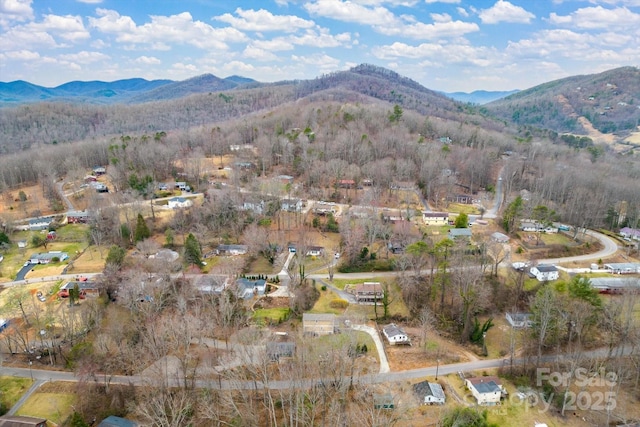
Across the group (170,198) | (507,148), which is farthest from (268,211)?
(507,148)

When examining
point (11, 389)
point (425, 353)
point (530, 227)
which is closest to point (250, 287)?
point (425, 353)

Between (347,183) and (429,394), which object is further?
(347,183)

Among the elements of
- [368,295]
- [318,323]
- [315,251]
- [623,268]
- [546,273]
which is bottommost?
[318,323]

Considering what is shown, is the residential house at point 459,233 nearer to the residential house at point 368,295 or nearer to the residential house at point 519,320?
the residential house at point 519,320

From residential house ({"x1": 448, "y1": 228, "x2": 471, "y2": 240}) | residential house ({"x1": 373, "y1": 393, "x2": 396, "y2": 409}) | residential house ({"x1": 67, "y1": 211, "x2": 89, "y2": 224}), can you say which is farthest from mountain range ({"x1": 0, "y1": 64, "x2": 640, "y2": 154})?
residential house ({"x1": 373, "y1": 393, "x2": 396, "y2": 409})

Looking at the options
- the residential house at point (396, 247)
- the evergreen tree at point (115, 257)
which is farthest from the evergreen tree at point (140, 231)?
the residential house at point (396, 247)

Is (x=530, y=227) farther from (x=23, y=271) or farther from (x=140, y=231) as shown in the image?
(x=23, y=271)

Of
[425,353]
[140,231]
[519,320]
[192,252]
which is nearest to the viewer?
[425,353]
